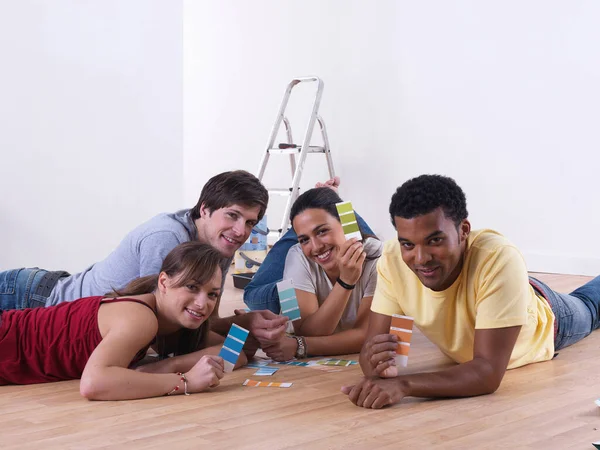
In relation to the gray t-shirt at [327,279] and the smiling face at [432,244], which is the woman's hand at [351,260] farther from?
the smiling face at [432,244]

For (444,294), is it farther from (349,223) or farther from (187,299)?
(187,299)

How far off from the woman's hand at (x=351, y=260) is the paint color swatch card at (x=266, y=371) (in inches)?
16.4

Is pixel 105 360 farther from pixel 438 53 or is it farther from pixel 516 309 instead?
pixel 438 53

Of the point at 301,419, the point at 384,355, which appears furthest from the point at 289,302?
the point at 301,419

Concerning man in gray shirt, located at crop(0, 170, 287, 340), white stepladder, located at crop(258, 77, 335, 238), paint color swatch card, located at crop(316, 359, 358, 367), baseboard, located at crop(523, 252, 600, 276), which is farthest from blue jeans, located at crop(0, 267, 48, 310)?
baseboard, located at crop(523, 252, 600, 276)

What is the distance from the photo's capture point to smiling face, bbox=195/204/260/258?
108 inches

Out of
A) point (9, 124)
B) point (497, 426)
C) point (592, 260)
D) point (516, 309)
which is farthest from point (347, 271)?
point (592, 260)

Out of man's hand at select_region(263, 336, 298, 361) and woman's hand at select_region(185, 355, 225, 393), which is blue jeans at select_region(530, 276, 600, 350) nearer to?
man's hand at select_region(263, 336, 298, 361)

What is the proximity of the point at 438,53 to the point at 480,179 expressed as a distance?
1.08 m

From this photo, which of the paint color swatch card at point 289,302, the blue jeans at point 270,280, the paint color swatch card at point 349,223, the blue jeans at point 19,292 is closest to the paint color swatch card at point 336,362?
the paint color swatch card at point 289,302

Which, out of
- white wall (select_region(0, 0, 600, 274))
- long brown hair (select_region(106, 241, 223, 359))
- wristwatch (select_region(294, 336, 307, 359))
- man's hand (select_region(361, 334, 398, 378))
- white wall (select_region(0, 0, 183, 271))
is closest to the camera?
man's hand (select_region(361, 334, 398, 378))

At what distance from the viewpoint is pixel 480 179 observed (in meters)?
6.00

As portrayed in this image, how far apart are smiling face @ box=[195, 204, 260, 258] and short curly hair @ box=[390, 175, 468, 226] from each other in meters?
0.69

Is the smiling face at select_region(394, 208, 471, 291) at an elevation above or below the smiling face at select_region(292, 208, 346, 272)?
above
